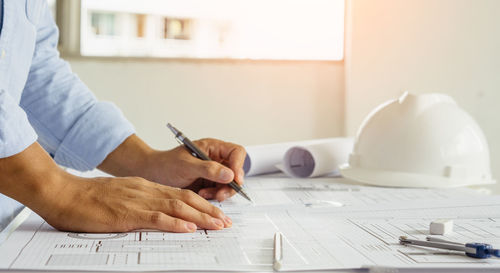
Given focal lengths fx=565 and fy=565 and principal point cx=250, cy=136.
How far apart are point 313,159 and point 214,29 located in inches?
91.7

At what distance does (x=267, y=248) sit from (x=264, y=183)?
0.57 m

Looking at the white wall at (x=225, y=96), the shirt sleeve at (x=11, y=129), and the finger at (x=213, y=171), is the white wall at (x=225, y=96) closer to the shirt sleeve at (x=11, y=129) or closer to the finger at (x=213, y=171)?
the finger at (x=213, y=171)

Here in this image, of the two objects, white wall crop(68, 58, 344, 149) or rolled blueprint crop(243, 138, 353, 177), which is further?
white wall crop(68, 58, 344, 149)

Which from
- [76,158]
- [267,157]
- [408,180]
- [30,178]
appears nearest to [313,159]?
[267,157]

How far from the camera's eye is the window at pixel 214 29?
10.9 ft

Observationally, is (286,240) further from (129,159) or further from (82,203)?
(129,159)

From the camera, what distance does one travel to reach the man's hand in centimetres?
98

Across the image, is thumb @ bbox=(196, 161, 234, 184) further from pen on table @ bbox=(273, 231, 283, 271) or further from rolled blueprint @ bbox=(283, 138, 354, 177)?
rolled blueprint @ bbox=(283, 138, 354, 177)

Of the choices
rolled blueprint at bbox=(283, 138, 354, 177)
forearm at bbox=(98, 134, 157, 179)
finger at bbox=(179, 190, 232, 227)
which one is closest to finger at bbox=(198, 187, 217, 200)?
forearm at bbox=(98, 134, 157, 179)

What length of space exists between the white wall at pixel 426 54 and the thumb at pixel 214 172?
8.02ft

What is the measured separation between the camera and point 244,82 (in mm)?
3600

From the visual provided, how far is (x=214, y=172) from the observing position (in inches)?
37.6

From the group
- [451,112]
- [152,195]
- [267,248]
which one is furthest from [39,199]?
[451,112]

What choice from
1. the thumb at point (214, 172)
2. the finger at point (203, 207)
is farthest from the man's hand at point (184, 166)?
the finger at point (203, 207)
